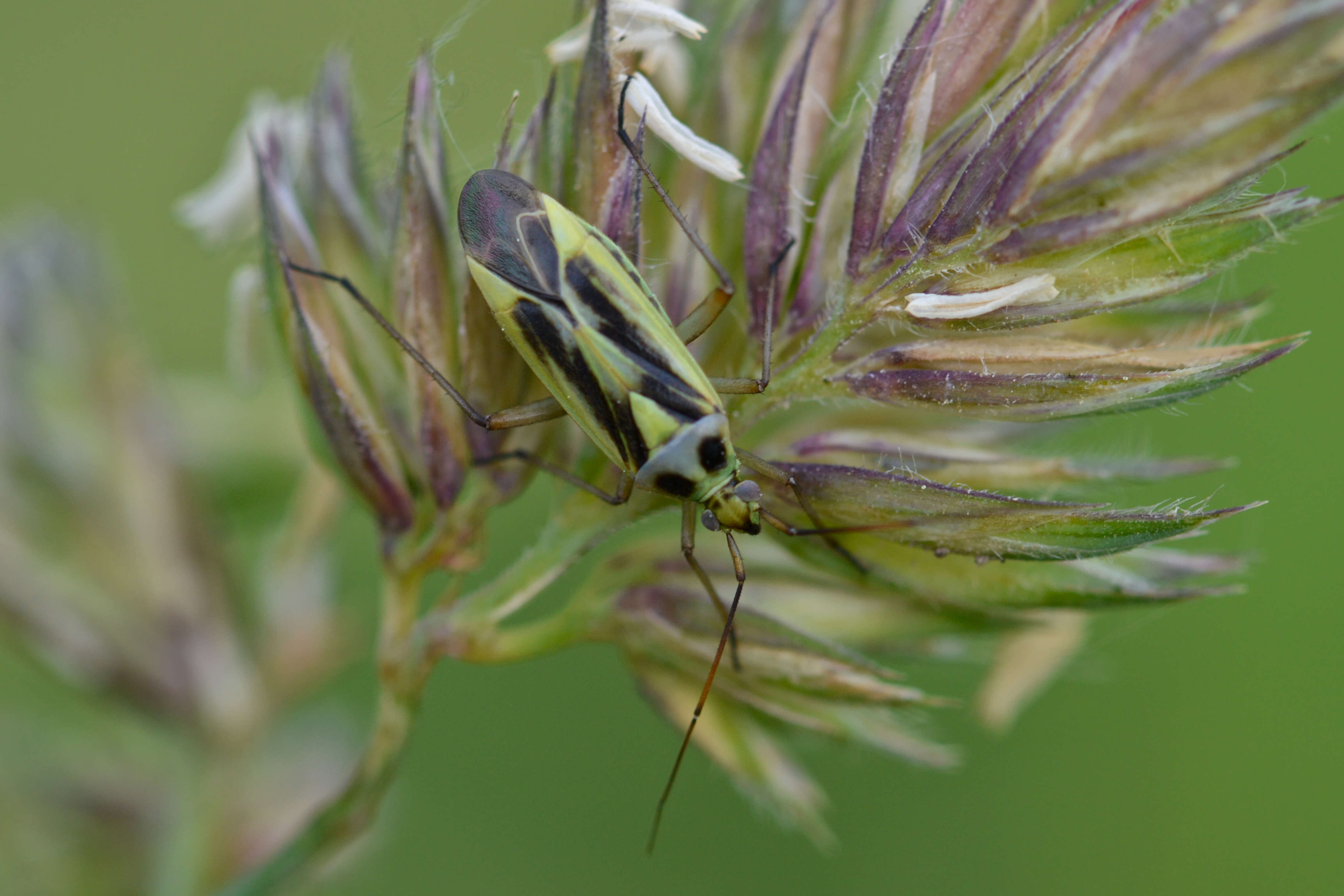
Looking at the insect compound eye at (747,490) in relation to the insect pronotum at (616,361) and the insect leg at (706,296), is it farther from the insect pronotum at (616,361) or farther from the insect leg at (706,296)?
the insect leg at (706,296)

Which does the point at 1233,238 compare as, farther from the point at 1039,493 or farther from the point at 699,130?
the point at 699,130

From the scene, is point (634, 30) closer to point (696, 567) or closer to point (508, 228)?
point (508, 228)

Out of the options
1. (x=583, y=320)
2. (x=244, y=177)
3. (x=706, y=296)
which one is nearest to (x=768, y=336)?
(x=706, y=296)

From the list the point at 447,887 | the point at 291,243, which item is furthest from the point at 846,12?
the point at 447,887

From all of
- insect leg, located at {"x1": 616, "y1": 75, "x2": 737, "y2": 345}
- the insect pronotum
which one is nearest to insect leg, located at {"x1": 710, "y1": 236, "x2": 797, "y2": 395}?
the insect pronotum

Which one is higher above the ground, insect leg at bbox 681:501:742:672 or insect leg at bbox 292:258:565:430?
insect leg at bbox 292:258:565:430

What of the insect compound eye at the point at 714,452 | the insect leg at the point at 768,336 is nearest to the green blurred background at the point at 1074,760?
the insect compound eye at the point at 714,452

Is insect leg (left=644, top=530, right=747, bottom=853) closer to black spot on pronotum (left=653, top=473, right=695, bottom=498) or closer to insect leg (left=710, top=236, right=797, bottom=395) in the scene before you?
black spot on pronotum (left=653, top=473, right=695, bottom=498)
